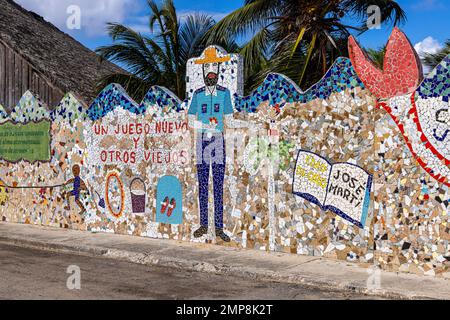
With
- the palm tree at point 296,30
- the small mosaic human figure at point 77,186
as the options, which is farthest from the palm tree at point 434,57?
the small mosaic human figure at point 77,186

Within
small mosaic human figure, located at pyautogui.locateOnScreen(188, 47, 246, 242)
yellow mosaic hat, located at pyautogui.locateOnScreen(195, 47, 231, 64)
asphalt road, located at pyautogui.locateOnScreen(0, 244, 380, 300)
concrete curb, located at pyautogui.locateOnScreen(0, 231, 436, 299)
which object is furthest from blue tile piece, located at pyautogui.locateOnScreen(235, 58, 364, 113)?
asphalt road, located at pyautogui.locateOnScreen(0, 244, 380, 300)

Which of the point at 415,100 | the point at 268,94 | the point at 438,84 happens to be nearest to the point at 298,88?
the point at 268,94

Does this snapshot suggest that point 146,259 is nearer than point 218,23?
Yes

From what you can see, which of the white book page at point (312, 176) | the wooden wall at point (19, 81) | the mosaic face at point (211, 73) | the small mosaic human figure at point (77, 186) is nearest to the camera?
the white book page at point (312, 176)

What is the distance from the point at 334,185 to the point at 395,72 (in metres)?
1.86

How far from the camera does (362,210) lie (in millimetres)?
8797

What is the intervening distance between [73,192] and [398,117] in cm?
715

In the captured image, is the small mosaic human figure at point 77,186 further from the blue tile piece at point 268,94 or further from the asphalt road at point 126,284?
the asphalt road at point 126,284

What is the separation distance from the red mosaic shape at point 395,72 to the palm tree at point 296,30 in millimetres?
4411

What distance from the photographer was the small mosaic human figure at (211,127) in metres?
10.4

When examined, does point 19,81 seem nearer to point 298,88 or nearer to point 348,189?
point 298,88
